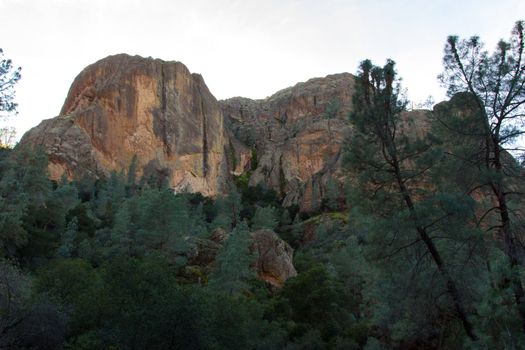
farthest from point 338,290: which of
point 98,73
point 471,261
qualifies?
point 98,73

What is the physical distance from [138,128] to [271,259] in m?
56.2

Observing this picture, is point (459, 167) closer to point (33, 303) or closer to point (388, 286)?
point (388, 286)

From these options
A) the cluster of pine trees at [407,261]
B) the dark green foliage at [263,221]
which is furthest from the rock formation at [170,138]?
the cluster of pine trees at [407,261]

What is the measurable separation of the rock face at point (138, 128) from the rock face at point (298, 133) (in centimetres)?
1144

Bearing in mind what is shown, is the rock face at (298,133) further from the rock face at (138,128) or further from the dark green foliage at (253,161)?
the rock face at (138,128)

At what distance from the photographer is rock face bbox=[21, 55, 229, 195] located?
7862 centimetres

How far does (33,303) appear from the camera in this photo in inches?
758

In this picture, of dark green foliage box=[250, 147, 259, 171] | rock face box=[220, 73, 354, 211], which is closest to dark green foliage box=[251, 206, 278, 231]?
rock face box=[220, 73, 354, 211]

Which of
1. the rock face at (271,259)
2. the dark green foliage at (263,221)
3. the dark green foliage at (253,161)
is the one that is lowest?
the rock face at (271,259)

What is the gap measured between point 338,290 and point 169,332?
1769 centimetres

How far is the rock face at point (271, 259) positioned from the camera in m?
35.9

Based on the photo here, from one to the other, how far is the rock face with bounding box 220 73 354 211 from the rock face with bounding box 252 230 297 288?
100ft

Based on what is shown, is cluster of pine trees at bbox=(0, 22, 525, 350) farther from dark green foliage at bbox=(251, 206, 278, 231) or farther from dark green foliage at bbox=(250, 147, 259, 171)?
dark green foliage at bbox=(250, 147, 259, 171)

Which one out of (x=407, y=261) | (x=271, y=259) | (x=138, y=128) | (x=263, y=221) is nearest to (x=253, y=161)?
(x=138, y=128)
